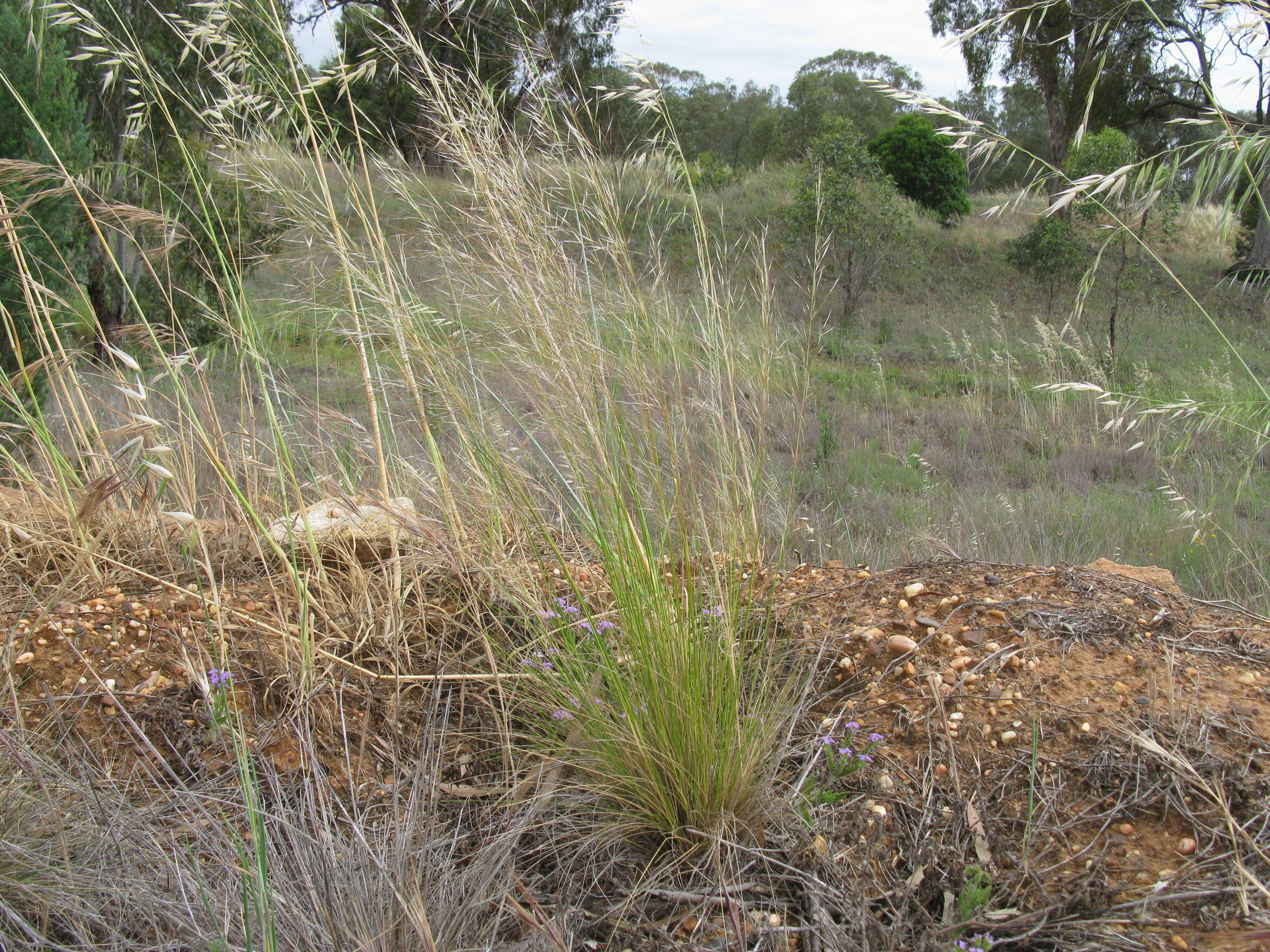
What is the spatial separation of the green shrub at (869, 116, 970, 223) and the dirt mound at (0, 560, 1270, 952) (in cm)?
1721

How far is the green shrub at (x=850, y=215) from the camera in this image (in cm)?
1069

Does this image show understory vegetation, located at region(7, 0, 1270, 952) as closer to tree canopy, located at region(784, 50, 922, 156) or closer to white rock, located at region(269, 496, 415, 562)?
white rock, located at region(269, 496, 415, 562)

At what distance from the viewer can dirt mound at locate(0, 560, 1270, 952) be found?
4.43ft

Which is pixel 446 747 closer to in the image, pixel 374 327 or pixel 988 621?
pixel 374 327

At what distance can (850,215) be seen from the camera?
10688 millimetres

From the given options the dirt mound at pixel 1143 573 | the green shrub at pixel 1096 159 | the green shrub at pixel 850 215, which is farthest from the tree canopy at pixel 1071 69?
the dirt mound at pixel 1143 573

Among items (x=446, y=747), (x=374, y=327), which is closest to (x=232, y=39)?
(x=374, y=327)

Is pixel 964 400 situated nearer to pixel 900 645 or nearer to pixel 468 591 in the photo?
pixel 900 645

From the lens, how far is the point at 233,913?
128 centimetres

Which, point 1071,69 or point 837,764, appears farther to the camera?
point 1071,69

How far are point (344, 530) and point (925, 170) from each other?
18.1 meters

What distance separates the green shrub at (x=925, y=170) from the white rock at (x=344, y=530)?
17482 millimetres

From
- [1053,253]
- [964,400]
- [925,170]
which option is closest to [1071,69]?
[925,170]

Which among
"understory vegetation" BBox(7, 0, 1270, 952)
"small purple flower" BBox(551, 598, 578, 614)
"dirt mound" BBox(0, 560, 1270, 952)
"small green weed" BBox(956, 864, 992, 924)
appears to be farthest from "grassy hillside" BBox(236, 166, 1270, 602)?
"small green weed" BBox(956, 864, 992, 924)
